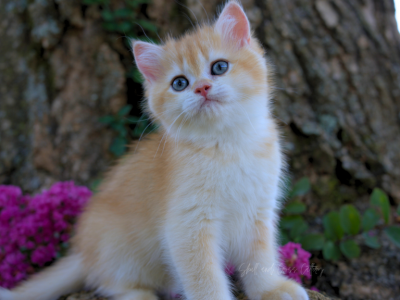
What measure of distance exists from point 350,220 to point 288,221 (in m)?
0.37

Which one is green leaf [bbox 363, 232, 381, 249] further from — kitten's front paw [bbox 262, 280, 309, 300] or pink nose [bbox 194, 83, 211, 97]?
pink nose [bbox 194, 83, 211, 97]

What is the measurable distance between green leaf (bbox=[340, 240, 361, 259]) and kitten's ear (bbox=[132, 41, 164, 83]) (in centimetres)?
149

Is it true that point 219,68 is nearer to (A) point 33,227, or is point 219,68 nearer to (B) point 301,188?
(B) point 301,188

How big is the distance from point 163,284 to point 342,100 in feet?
5.99

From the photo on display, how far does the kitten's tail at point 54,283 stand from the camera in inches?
68.5

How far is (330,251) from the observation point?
2.00 metres

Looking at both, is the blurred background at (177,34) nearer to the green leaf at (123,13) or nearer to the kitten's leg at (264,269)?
the green leaf at (123,13)

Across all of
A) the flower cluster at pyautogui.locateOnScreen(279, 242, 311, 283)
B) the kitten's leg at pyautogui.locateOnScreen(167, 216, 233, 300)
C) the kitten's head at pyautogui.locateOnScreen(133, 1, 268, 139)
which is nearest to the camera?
the kitten's leg at pyautogui.locateOnScreen(167, 216, 233, 300)

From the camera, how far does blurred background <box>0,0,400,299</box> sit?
2.44 metres

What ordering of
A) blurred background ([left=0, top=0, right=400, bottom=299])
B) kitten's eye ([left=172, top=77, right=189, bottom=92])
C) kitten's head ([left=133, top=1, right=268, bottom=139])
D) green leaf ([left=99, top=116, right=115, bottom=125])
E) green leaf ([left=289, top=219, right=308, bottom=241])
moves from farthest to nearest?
green leaf ([left=99, top=116, right=115, bottom=125]) → blurred background ([left=0, top=0, right=400, bottom=299]) → green leaf ([left=289, top=219, right=308, bottom=241]) → kitten's eye ([left=172, top=77, right=189, bottom=92]) → kitten's head ([left=133, top=1, right=268, bottom=139])

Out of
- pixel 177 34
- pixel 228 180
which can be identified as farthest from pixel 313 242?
pixel 177 34

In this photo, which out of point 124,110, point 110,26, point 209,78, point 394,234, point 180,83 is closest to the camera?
point 209,78

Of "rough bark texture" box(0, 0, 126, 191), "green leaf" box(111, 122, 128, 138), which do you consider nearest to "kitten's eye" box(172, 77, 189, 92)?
"green leaf" box(111, 122, 128, 138)

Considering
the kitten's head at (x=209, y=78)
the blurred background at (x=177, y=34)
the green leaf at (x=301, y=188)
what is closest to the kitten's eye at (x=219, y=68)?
the kitten's head at (x=209, y=78)
